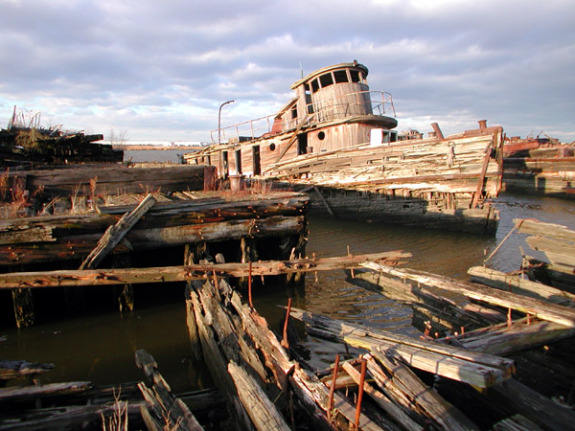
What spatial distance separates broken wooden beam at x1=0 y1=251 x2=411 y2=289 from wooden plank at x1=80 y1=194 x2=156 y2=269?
0.53 meters

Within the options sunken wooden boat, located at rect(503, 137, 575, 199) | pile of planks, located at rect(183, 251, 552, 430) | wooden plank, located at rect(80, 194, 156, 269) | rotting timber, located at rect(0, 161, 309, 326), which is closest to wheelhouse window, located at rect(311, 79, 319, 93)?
rotting timber, located at rect(0, 161, 309, 326)

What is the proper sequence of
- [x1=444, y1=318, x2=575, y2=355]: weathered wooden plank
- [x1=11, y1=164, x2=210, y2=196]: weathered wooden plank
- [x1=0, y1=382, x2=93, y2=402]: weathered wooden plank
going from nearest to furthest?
[x1=0, y1=382, x2=93, y2=402]: weathered wooden plank → [x1=444, y1=318, x2=575, y2=355]: weathered wooden plank → [x1=11, y1=164, x2=210, y2=196]: weathered wooden plank

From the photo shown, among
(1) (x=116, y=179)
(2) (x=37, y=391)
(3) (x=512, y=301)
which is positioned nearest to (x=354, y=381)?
(3) (x=512, y=301)

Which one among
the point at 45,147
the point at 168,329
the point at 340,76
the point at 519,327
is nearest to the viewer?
the point at 519,327

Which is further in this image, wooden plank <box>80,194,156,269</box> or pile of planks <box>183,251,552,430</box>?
wooden plank <box>80,194,156,269</box>

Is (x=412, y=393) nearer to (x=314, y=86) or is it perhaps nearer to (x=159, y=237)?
(x=159, y=237)

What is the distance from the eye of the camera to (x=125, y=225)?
6.31m

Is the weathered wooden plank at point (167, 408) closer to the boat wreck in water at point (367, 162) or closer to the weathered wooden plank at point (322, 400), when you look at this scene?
the weathered wooden plank at point (322, 400)

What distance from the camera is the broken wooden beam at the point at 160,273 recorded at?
5340 mm

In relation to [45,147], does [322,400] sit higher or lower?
lower

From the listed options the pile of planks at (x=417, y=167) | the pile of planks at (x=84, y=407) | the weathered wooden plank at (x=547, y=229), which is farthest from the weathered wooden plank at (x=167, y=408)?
the pile of planks at (x=417, y=167)

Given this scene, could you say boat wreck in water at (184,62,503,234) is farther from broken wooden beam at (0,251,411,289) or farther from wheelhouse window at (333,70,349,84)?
broken wooden beam at (0,251,411,289)

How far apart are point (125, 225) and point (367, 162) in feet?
40.6

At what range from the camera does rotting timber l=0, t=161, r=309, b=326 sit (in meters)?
5.98
